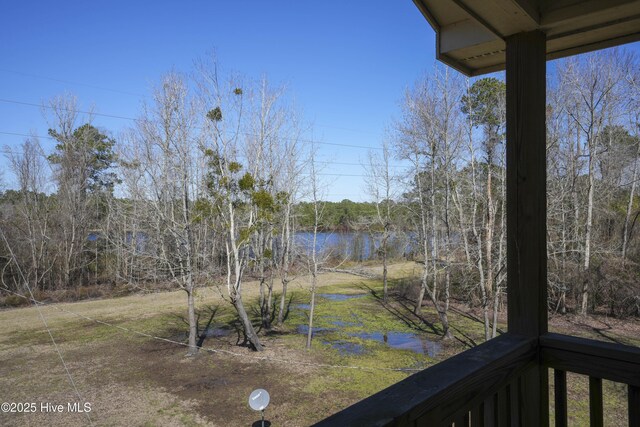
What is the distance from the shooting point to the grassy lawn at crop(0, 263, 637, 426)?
6402 mm

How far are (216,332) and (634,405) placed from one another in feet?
36.4

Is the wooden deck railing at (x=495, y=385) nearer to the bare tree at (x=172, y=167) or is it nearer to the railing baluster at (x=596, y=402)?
the railing baluster at (x=596, y=402)

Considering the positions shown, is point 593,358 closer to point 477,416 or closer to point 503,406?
point 503,406

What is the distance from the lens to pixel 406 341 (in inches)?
387

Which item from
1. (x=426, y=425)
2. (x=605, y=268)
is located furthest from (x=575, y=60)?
(x=426, y=425)

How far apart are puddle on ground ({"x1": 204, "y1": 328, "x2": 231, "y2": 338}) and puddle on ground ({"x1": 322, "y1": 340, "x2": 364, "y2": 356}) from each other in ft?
9.83

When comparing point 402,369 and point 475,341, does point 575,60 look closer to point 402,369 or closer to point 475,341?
point 475,341

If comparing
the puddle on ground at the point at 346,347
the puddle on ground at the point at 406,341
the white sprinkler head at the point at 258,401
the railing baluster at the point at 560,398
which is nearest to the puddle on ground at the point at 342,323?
the puddle on ground at the point at 406,341

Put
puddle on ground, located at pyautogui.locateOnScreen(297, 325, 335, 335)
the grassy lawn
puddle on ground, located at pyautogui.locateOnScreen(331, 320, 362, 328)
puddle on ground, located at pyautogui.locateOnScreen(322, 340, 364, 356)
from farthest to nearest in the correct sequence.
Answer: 1. puddle on ground, located at pyautogui.locateOnScreen(331, 320, 362, 328)
2. puddle on ground, located at pyautogui.locateOnScreen(297, 325, 335, 335)
3. puddle on ground, located at pyautogui.locateOnScreen(322, 340, 364, 356)
4. the grassy lawn

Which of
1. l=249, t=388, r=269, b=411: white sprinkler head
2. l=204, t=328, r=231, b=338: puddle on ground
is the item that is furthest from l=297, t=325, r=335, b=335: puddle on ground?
l=249, t=388, r=269, b=411: white sprinkler head

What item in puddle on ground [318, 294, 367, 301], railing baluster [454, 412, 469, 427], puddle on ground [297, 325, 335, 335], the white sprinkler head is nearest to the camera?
railing baluster [454, 412, 469, 427]

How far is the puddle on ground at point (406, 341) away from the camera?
9086mm

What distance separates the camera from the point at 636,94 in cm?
1082

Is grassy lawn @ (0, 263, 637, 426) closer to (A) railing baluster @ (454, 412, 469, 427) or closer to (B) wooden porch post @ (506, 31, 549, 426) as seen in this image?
(B) wooden porch post @ (506, 31, 549, 426)
